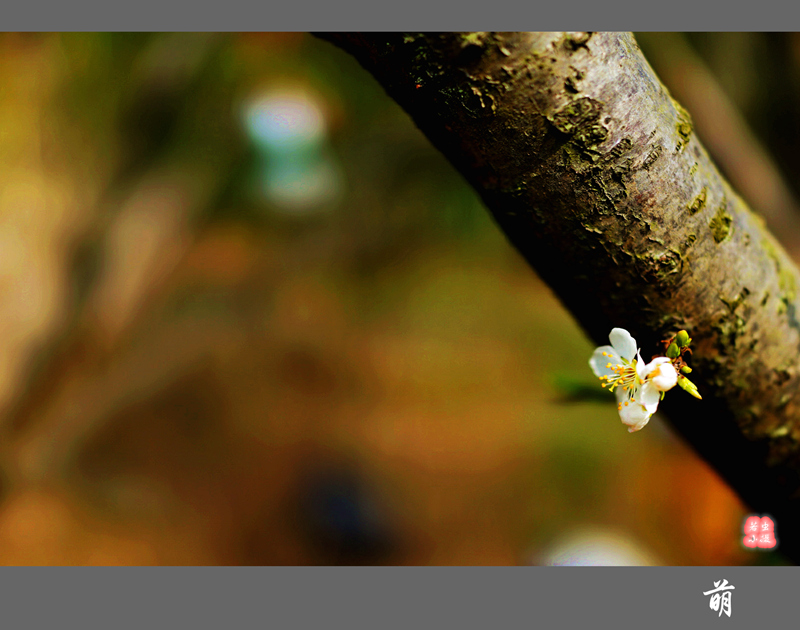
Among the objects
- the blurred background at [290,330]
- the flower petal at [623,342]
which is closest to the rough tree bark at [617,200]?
the flower petal at [623,342]

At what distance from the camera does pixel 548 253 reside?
0.98ft

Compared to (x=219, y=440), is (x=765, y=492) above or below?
below

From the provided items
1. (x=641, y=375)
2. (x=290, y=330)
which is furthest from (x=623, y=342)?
(x=290, y=330)

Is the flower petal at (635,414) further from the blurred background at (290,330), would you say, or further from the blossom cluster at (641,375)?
the blurred background at (290,330)

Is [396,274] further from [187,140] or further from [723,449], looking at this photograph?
[723,449]

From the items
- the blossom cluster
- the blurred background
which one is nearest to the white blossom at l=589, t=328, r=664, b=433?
the blossom cluster

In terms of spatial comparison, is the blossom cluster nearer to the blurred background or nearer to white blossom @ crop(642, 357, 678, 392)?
white blossom @ crop(642, 357, 678, 392)

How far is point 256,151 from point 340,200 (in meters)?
0.23

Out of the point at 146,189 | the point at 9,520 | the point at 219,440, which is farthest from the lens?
the point at 146,189

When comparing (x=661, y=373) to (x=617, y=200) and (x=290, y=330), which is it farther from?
(x=290, y=330)

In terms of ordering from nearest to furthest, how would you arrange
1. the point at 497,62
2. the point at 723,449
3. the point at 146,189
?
the point at 497,62 < the point at 723,449 < the point at 146,189

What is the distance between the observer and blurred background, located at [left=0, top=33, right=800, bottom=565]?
40.1 inches

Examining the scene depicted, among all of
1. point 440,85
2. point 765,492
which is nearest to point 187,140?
point 440,85

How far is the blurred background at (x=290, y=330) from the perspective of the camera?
3.34 feet
